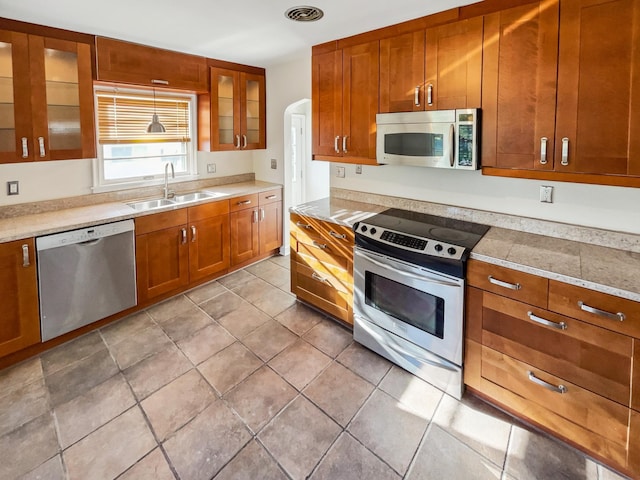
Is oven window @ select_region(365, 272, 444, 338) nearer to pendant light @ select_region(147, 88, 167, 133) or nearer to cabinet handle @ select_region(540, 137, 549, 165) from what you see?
cabinet handle @ select_region(540, 137, 549, 165)

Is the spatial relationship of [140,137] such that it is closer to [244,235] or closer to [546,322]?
[244,235]

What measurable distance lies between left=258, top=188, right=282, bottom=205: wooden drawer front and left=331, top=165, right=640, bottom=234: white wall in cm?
128

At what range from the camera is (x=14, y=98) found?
2.62 meters

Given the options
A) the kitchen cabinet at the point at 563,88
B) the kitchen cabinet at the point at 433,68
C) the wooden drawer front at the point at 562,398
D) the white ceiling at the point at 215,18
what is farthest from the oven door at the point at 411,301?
the white ceiling at the point at 215,18

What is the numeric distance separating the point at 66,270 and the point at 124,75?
173 cm

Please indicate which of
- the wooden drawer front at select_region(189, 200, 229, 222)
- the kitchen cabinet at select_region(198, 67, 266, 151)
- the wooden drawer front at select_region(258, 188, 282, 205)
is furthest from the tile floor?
the kitchen cabinet at select_region(198, 67, 266, 151)

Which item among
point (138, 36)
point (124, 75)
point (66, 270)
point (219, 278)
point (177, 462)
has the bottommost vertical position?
point (177, 462)

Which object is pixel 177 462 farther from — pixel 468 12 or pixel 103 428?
pixel 468 12

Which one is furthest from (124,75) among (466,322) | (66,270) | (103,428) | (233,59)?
(466,322)

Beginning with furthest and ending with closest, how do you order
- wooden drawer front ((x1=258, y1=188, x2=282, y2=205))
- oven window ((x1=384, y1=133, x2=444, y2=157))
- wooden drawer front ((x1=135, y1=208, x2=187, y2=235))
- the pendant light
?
1. wooden drawer front ((x1=258, y1=188, x2=282, y2=205))
2. the pendant light
3. wooden drawer front ((x1=135, y1=208, x2=187, y2=235))
4. oven window ((x1=384, y1=133, x2=444, y2=157))

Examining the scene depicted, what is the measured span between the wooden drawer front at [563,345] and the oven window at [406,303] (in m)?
0.28

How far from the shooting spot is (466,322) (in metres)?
2.17

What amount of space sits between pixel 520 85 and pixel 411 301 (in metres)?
1.44

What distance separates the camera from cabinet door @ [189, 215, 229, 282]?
3.70m
